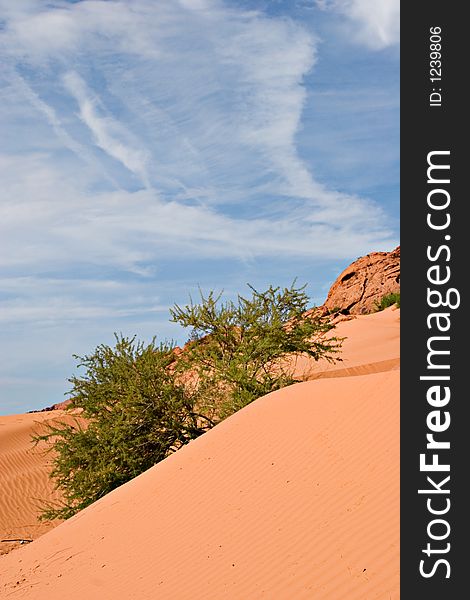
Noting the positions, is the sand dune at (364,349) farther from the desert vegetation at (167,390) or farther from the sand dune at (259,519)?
the sand dune at (259,519)

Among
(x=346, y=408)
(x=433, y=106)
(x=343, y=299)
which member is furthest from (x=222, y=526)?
(x=343, y=299)

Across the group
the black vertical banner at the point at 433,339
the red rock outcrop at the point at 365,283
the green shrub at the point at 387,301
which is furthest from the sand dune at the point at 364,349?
the black vertical banner at the point at 433,339

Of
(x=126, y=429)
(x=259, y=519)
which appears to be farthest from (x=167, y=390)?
(x=259, y=519)

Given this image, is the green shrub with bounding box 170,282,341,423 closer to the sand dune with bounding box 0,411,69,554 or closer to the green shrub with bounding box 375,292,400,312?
the sand dune with bounding box 0,411,69,554

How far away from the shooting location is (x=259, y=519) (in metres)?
9.71

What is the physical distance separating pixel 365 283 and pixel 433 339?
146ft

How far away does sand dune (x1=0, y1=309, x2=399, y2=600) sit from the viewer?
810 centimetres

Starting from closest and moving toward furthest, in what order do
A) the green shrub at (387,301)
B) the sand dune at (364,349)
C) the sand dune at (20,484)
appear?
the sand dune at (20,484)
the sand dune at (364,349)
the green shrub at (387,301)

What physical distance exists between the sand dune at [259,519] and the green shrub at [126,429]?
411cm

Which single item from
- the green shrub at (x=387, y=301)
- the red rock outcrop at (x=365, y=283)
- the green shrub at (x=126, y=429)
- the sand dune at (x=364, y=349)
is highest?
the red rock outcrop at (x=365, y=283)

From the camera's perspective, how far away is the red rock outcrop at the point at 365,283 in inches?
1953

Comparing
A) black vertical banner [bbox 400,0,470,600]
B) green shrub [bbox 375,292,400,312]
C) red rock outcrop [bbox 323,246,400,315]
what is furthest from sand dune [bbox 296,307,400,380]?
black vertical banner [bbox 400,0,470,600]

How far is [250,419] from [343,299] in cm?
3879

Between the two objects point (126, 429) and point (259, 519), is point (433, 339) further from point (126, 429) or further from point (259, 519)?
point (126, 429)
